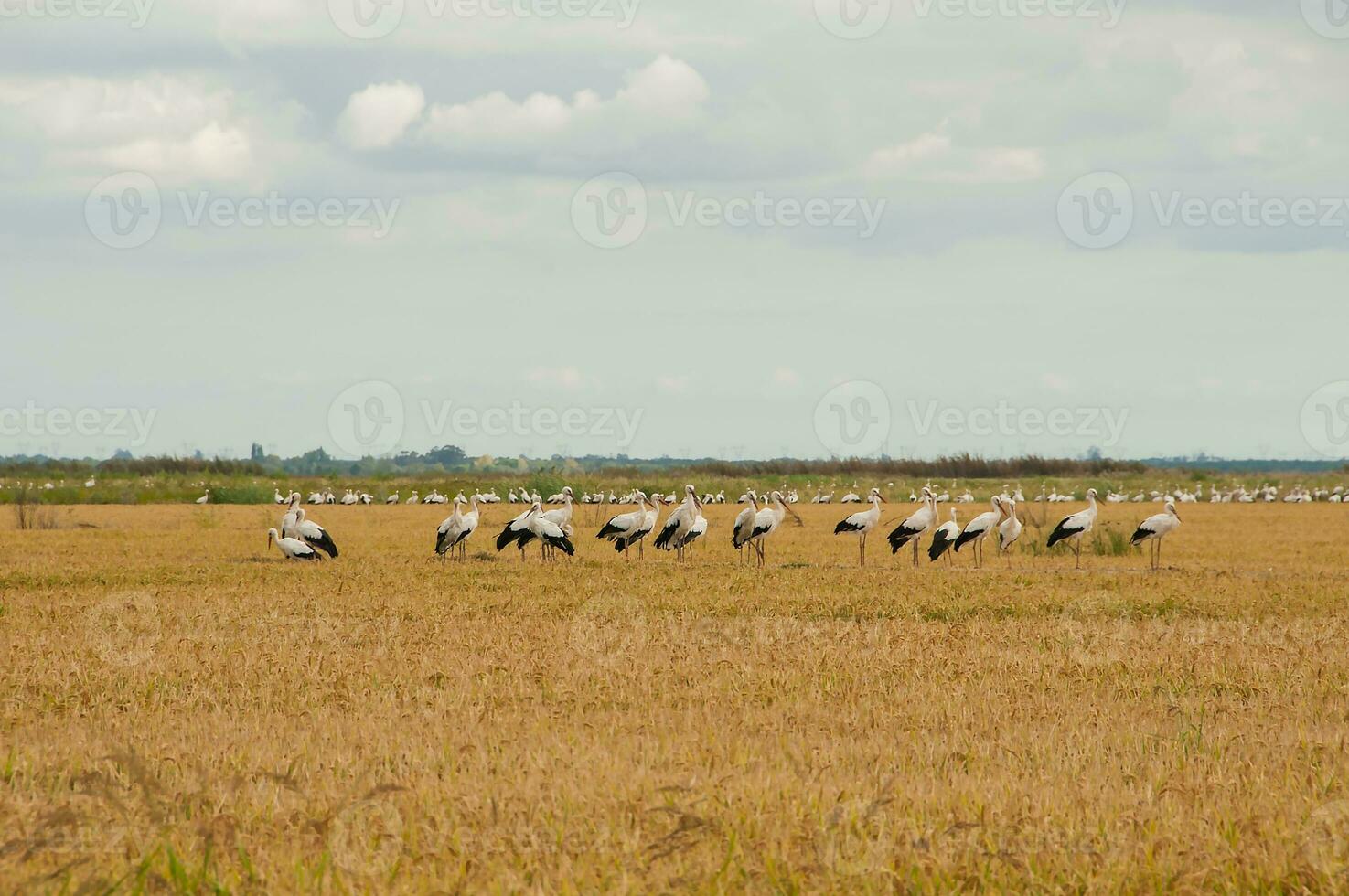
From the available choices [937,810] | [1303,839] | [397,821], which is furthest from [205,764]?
[1303,839]

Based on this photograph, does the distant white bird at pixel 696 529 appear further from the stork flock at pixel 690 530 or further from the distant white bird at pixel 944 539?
the distant white bird at pixel 944 539

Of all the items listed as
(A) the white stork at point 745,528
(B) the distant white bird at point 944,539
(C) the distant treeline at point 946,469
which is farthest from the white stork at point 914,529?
(C) the distant treeline at point 946,469

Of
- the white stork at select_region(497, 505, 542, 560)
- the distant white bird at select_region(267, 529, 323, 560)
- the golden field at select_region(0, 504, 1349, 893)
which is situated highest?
the white stork at select_region(497, 505, 542, 560)

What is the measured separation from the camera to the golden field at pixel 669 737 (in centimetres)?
606

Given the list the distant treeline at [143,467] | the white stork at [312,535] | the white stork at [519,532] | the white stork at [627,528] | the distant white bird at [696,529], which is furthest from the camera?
the distant treeline at [143,467]

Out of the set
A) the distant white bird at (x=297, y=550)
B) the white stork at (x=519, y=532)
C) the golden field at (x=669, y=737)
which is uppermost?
the white stork at (x=519, y=532)

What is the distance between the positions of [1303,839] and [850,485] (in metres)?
72.7

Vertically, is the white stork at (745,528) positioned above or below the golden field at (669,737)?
above

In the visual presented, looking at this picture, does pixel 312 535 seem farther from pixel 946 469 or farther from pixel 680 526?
pixel 946 469

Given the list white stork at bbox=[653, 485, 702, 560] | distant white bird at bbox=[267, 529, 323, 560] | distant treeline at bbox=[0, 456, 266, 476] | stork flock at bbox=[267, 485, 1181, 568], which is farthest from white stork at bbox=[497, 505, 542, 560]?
distant treeline at bbox=[0, 456, 266, 476]

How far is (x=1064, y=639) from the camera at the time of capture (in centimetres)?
1374

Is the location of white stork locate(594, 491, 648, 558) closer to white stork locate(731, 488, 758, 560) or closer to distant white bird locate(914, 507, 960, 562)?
white stork locate(731, 488, 758, 560)

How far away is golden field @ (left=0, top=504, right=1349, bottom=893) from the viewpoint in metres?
6.06

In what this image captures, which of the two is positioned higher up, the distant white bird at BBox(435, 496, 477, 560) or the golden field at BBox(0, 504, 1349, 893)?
the distant white bird at BBox(435, 496, 477, 560)
